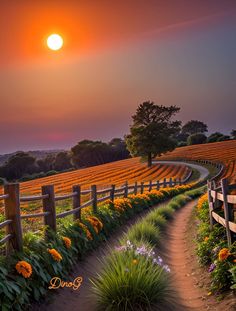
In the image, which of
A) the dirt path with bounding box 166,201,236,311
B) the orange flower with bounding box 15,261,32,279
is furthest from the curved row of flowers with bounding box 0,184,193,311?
the dirt path with bounding box 166,201,236,311

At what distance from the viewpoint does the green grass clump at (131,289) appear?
617cm

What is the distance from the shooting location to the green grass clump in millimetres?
6172

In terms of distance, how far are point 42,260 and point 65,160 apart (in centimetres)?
11897

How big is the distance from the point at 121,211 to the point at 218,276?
8.40m

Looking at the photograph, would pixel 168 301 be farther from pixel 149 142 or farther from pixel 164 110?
pixel 164 110

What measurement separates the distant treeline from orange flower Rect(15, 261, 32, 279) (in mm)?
105520

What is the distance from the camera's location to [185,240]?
1296cm

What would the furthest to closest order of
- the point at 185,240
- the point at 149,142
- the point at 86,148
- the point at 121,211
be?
the point at 86,148
the point at 149,142
the point at 121,211
the point at 185,240

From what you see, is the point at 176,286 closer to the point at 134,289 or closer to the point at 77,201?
the point at 134,289

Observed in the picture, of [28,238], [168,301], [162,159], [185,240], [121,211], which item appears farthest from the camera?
[162,159]

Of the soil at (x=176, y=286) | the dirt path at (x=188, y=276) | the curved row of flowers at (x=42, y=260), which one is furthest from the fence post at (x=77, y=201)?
the dirt path at (x=188, y=276)

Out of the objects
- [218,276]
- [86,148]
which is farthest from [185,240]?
[86,148]

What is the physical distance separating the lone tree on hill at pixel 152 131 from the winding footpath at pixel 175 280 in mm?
51080

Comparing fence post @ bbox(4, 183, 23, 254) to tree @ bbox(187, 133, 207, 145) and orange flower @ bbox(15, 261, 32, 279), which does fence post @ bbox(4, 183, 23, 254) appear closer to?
orange flower @ bbox(15, 261, 32, 279)
